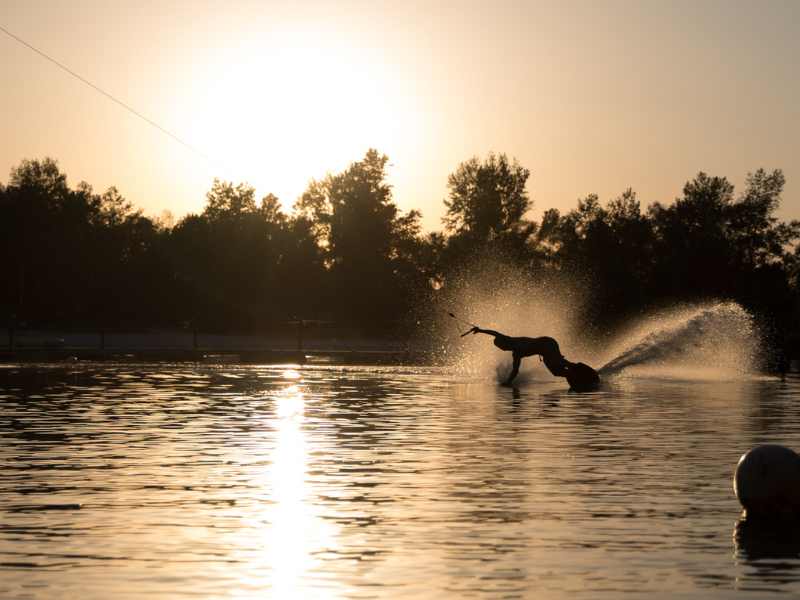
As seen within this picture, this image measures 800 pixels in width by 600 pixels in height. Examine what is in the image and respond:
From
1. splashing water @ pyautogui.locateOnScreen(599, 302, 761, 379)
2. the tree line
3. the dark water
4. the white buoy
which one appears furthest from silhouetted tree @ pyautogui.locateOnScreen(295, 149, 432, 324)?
the white buoy

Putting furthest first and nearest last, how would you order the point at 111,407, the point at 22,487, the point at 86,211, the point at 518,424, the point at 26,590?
the point at 86,211, the point at 111,407, the point at 518,424, the point at 22,487, the point at 26,590

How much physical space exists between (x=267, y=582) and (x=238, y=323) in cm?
9750

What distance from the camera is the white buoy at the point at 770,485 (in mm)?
16047

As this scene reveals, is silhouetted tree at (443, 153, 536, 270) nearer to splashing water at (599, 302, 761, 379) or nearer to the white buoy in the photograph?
splashing water at (599, 302, 761, 379)

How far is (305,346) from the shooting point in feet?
320

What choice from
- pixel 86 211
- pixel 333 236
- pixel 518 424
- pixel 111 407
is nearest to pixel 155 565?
pixel 518 424

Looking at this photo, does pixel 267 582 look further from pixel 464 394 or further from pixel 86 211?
pixel 86 211

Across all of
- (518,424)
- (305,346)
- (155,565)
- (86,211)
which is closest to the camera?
(155,565)

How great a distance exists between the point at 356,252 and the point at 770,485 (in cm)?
13889

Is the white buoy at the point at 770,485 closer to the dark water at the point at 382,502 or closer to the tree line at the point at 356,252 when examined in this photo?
the dark water at the point at 382,502

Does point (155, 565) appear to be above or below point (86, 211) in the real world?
below

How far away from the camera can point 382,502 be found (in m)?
17.6

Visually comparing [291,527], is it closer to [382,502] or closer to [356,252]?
[382,502]

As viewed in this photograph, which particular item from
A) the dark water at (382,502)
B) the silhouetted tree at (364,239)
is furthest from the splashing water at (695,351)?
the silhouetted tree at (364,239)
